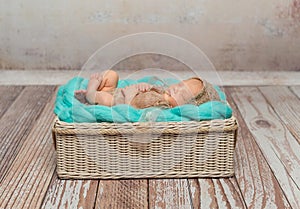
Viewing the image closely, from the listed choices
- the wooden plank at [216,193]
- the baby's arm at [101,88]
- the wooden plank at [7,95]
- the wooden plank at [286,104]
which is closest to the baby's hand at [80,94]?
the baby's arm at [101,88]

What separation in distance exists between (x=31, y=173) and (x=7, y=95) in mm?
950

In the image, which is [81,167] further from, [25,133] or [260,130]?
[260,130]

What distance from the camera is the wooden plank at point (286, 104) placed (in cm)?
221

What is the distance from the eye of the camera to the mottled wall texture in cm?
297

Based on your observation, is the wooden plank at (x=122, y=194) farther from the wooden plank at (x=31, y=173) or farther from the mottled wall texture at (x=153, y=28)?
the mottled wall texture at (x=153, y=28)

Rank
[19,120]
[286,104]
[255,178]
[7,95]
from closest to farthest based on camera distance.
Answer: [255,178] < [19,120] < [286,104] < [7,95]

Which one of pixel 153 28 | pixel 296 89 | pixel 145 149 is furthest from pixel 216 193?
pixel 153 28

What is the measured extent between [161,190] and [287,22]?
1722mm

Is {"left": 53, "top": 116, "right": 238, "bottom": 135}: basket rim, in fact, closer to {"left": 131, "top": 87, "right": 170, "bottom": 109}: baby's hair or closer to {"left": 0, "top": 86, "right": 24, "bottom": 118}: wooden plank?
{"left": 131, "top": 87, "right": 170, "bottom": 109}: baby's hair

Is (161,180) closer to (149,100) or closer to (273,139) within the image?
(149,100)

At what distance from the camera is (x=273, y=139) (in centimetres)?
204

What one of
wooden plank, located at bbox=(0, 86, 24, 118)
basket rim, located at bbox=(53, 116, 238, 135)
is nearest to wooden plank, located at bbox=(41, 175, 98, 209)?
basket rim, located at bbox=(53, 116, 238, 135)

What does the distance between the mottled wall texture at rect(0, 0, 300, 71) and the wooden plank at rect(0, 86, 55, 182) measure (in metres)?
0.39

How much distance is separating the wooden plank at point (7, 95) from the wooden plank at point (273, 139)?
41.2 inches
